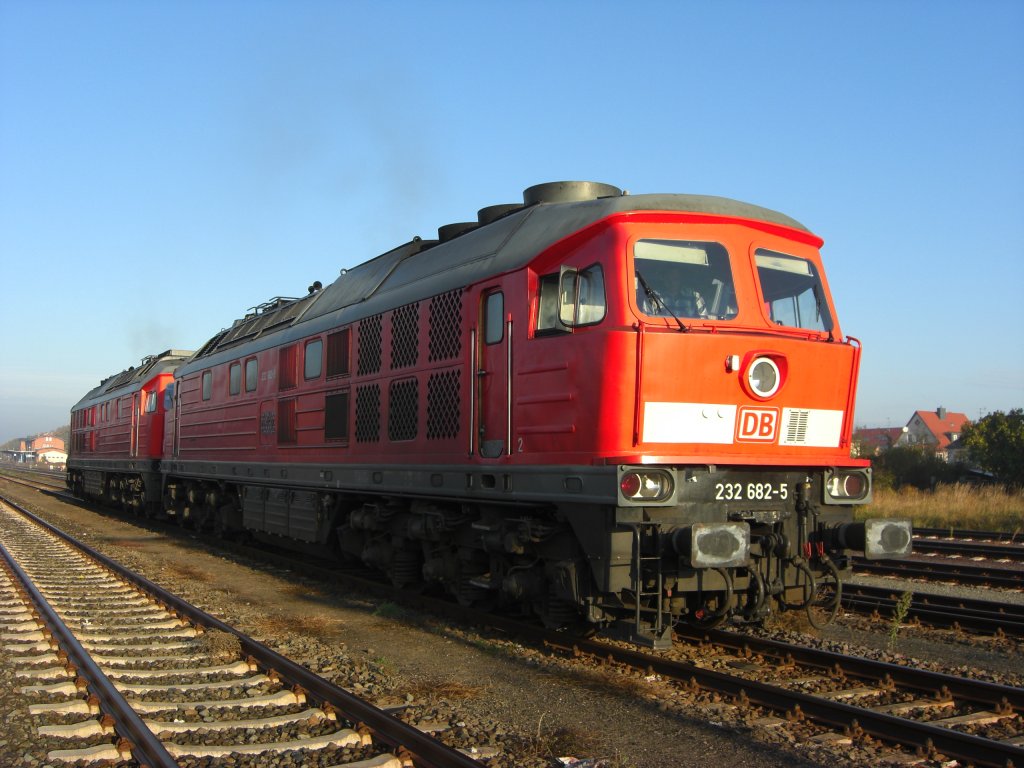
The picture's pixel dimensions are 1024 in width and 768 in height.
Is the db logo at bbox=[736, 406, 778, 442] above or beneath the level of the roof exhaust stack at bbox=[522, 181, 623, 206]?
beneath

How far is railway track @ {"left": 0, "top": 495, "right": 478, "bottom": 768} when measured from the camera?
191 inches

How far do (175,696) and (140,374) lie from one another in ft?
67.7

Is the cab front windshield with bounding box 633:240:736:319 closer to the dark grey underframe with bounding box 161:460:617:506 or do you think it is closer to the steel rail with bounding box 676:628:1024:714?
the dark grey underframe with bounding box 161:460:617:506

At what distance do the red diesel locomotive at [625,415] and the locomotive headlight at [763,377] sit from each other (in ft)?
0.06

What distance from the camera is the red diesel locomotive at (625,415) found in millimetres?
6430

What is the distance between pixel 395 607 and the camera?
9.38 meters

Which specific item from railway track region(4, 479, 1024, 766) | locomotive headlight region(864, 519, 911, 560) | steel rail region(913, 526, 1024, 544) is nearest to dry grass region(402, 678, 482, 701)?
railway track region(4, 479, 1024, 766)

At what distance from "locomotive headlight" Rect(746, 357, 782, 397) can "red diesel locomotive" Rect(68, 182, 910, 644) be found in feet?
0.06

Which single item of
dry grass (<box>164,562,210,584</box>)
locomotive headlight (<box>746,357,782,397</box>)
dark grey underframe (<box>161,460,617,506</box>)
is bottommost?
dry grass (<box>164,562,210,584</box>)

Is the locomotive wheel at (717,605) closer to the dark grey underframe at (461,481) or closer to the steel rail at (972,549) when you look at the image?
the dark grey underframe at (461,481)

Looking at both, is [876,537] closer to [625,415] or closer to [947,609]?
[625,415]

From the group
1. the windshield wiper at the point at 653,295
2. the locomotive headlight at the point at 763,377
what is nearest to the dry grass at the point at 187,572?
the windshield wiper at the point at 653,295

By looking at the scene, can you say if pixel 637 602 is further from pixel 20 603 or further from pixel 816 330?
pixel 20 603

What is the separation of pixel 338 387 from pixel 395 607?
9.77 feet
